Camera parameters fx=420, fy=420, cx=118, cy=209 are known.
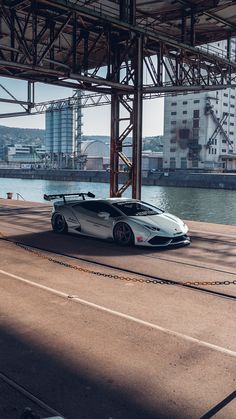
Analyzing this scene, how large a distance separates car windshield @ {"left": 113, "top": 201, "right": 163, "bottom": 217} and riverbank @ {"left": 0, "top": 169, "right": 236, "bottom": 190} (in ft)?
260

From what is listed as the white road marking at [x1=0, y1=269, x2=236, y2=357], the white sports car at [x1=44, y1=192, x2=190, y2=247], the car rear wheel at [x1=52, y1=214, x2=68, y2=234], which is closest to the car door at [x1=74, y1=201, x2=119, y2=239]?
the white sports car at [x1=44, y1=192, x2=190, y2=247]

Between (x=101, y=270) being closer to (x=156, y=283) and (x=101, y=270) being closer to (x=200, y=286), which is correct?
(x=156, y=283)

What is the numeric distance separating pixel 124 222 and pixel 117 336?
6600 mm

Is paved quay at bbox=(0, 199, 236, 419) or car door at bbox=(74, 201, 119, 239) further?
car door at bbox=(74, 201, 119, 239)

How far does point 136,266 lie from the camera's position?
10227mm

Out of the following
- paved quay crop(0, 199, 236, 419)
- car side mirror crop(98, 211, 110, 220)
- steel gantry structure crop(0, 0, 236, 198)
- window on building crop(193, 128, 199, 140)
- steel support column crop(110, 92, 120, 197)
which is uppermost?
window on building crop(193, 128, 199, 140)

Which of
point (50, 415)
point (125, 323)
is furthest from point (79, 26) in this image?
point (50, 415)

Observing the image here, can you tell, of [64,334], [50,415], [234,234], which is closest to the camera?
[50,415]

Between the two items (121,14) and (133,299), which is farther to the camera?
(121,14)

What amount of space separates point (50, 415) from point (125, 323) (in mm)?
2553

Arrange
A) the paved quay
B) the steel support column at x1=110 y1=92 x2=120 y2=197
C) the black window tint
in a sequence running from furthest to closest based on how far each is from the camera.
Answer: the steel support column at x1=110 y1=92 x2=120 y2=197, the black window tint, the paved quay

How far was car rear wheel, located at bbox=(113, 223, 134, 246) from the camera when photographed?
1240 cm

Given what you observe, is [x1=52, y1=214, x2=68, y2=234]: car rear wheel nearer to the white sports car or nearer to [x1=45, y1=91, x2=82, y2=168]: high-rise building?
the white sports car

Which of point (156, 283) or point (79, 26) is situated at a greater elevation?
point (79, 26)
